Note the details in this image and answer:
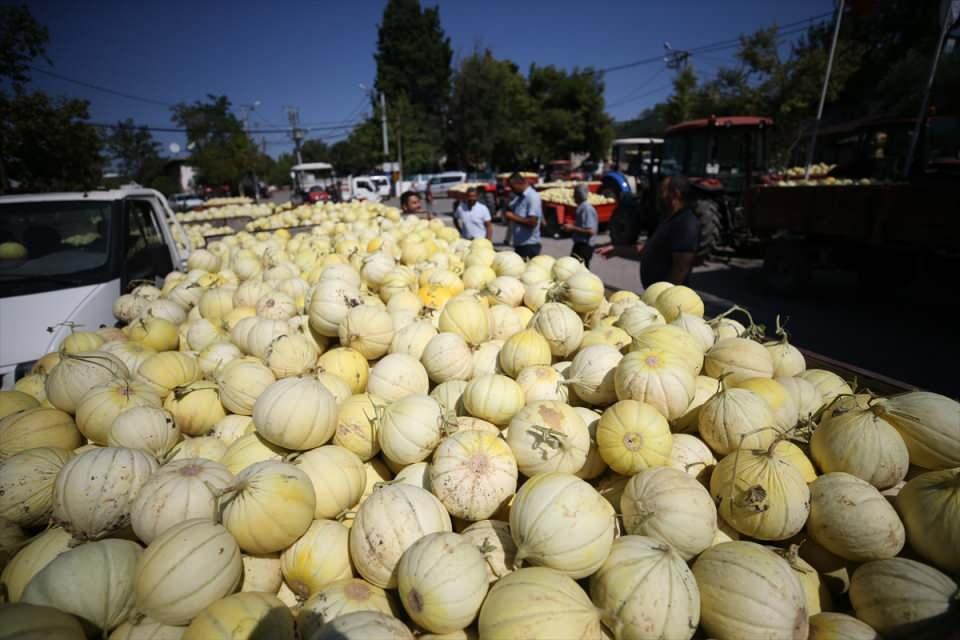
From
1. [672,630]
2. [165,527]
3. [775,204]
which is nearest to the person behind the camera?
[672,630]

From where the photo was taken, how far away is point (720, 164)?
1326cm

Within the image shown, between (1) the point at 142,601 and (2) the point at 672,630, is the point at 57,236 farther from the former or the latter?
(2) the point at 672,630

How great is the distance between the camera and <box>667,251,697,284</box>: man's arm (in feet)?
15.8

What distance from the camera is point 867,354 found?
661cm

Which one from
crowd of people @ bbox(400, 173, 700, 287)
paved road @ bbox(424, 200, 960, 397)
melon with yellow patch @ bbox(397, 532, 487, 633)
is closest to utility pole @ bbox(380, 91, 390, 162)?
crowd of people @ bbox(400, 173, 700, 287)

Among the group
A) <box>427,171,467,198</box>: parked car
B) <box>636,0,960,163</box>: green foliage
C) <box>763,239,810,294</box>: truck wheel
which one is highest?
<box>636,0,960,163</box>: green foliage

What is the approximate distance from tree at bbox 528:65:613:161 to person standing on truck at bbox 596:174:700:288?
47.9 meters

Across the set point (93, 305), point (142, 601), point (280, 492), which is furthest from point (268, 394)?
point (93, 305)

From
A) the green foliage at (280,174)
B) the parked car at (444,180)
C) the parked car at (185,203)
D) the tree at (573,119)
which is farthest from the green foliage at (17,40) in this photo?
the green foliage at (280,174)

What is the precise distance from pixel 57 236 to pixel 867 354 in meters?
10.7

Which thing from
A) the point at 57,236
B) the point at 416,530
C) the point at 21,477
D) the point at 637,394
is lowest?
the point at 416,530

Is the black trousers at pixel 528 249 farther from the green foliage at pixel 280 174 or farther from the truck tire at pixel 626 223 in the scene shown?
the green foliage at pixel 280 174

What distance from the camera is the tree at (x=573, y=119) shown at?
48875mm

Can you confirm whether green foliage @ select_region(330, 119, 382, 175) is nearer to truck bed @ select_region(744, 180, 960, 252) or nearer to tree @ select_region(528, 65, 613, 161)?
tree @ select_region(528, 65, 613, 161)
